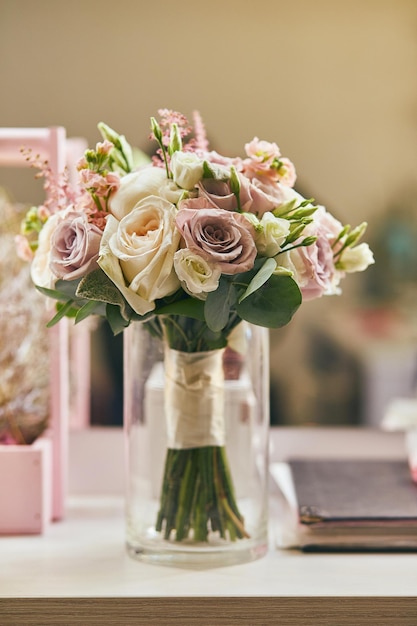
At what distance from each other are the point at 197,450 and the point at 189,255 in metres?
0.27

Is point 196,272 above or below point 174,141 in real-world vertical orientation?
below

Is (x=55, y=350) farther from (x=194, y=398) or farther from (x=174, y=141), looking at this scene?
(x=174, y=141)

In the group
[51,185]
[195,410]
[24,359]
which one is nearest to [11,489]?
[24,359]

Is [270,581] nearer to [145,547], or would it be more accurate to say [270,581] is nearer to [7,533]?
[145,547]

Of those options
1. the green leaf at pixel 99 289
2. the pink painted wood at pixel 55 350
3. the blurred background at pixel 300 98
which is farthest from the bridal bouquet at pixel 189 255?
the blurred background at pixel 300 98

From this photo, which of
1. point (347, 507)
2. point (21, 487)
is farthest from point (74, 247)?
point (347, 507)

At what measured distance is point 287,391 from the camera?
4.39ft

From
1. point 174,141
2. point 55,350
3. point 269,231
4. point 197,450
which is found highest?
point 174,141

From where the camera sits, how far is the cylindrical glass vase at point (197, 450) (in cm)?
100

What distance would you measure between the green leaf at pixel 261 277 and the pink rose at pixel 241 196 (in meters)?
0.08

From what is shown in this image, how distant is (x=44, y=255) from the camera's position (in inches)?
38.2

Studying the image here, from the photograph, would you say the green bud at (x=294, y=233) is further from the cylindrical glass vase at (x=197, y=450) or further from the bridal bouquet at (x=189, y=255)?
the cylindrical glass vase at (x=197, y=450)

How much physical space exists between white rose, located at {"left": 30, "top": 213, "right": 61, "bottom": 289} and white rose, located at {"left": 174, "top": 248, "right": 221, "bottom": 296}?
0.18m

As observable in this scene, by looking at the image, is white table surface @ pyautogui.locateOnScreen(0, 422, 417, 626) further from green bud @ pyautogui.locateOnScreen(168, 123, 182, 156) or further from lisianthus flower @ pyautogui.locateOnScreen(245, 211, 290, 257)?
green bud @ pyautogui.locateOnScreen(168, 123, 182, 156)
